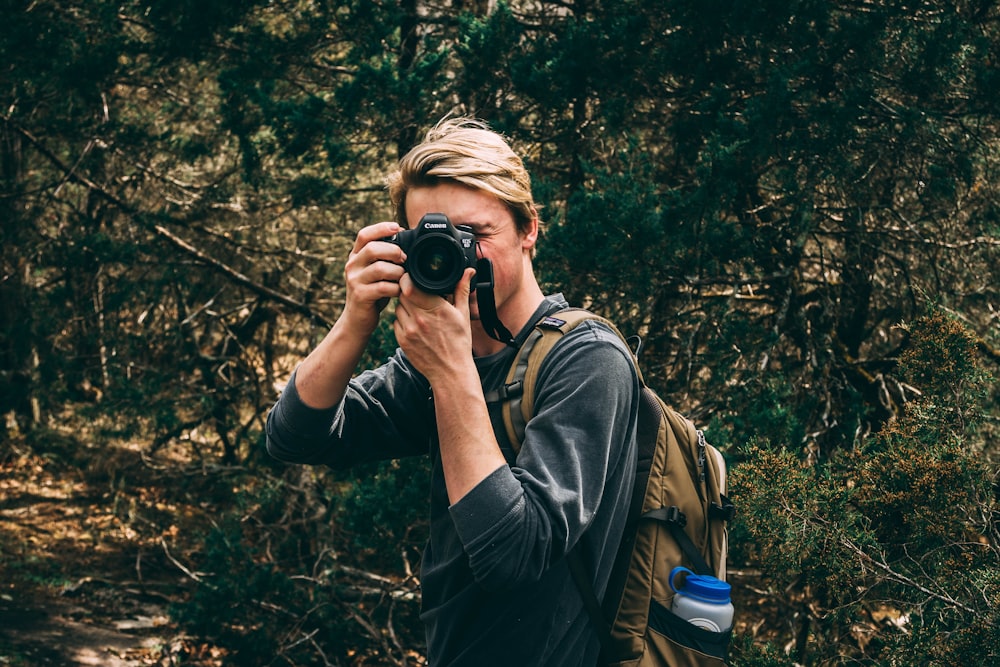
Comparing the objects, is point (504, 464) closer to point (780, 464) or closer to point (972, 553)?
point (780, 464)

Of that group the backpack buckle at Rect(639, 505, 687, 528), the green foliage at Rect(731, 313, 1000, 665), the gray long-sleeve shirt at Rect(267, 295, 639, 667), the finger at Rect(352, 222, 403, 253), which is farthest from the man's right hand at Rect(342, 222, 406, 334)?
the green foliage at Rect(731, 313, 1000, 665)

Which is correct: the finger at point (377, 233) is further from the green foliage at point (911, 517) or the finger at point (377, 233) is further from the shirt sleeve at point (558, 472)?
the green foliage at point (911, 517)

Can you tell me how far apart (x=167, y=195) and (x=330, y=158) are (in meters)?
2.65

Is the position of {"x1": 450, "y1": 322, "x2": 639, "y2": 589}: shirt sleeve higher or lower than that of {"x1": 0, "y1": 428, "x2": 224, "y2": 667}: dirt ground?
higher

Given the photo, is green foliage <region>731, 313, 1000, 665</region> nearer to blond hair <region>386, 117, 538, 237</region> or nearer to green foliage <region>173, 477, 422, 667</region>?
blond hair <region>386, 117, 538, 237</region>

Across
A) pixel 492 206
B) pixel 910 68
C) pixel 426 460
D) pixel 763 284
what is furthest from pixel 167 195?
pixel 492 206

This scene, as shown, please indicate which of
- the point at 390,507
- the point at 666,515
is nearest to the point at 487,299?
the point at 666,515

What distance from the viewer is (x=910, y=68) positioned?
3.66 metres

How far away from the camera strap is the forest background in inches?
44.5

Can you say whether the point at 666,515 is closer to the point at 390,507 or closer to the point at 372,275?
the point at 372,275

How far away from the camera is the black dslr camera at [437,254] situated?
152cm

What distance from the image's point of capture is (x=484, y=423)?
1420 mm

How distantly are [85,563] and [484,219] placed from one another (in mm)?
6993

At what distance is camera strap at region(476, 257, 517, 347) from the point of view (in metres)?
1.64
